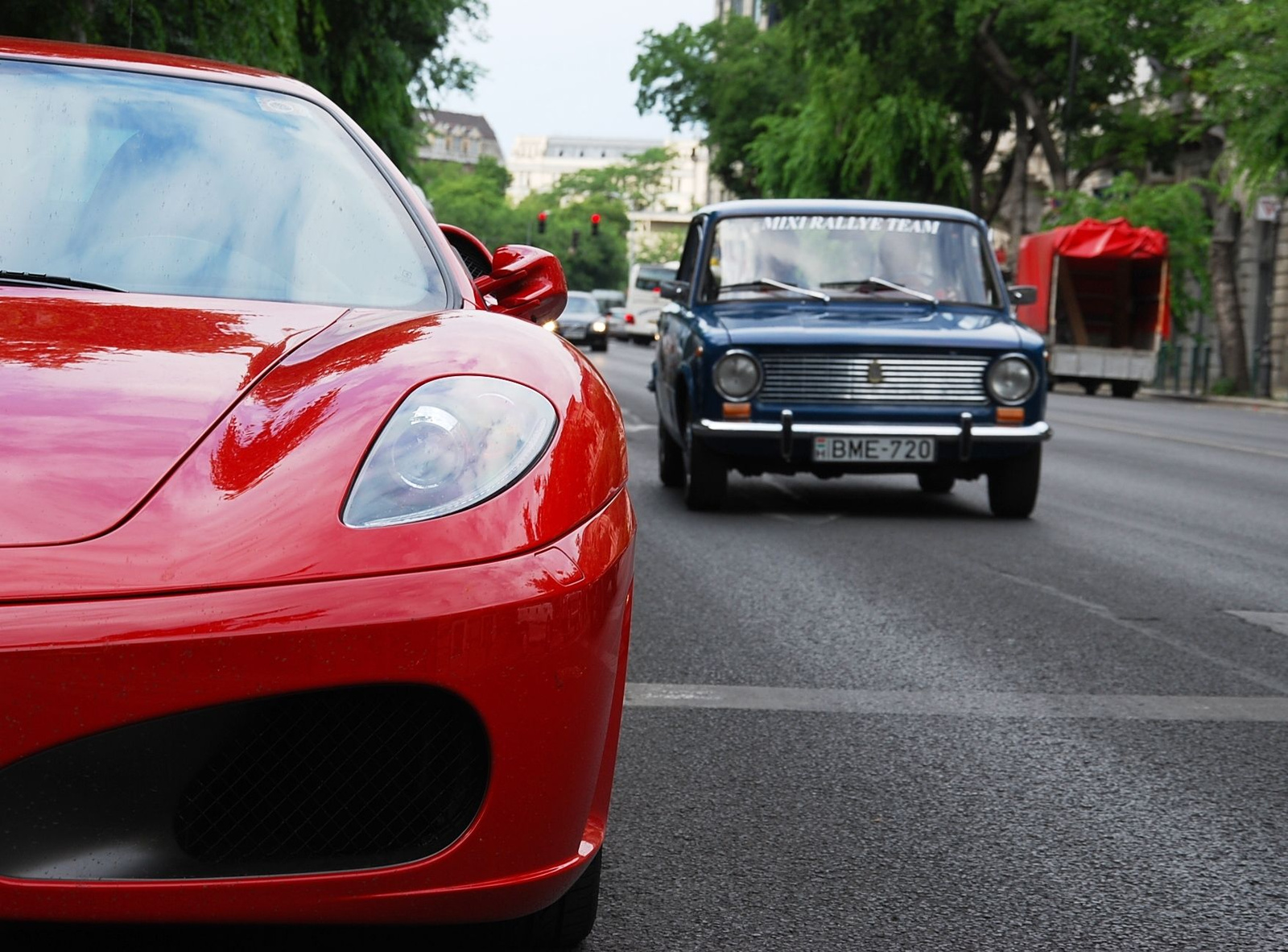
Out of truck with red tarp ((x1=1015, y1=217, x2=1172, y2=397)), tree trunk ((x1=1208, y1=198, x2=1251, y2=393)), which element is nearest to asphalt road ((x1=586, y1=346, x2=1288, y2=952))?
truck with red tarp ((x1=1015, y1=217, x2=1172, y2=397))

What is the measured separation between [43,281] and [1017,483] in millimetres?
7107

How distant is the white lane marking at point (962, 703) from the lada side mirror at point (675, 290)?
227 inches

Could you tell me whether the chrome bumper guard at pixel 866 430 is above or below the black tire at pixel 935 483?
Answer: above

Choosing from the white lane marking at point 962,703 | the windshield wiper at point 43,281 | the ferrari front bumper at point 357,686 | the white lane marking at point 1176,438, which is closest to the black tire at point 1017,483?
the white lane marking at point 962,703

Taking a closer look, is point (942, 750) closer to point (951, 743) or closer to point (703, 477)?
point (951, 743)

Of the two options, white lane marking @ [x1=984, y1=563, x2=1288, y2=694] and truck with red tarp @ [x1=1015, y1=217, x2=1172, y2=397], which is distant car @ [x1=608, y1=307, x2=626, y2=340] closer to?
truck with red tarp @ [x1=1015, y1=217, x2=1172, y2=397]

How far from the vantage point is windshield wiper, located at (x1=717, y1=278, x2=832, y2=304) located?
33.1 ft

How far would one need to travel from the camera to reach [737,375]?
9227mm

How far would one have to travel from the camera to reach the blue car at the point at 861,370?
9234 mm

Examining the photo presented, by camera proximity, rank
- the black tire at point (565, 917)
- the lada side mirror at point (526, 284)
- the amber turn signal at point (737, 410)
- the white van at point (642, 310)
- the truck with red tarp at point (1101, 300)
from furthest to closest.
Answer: the white van at point (642, 310), the truck with red tarp at point (1101, 300), the amber turn signal at point (737, 410), the lada side mirror at point (526, 284), the black tire at point (565, 917)

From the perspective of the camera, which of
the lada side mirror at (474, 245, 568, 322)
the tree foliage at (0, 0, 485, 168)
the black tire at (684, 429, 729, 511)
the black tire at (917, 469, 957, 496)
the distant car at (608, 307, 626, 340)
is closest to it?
the lada side mirror at (474, 245, 568, 322)

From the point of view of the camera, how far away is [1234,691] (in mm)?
5090

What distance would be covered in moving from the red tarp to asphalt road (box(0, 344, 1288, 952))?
Result: 24398 mm

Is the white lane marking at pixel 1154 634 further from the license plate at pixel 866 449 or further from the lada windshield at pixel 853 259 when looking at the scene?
the lada windshield at pixel 853 259
